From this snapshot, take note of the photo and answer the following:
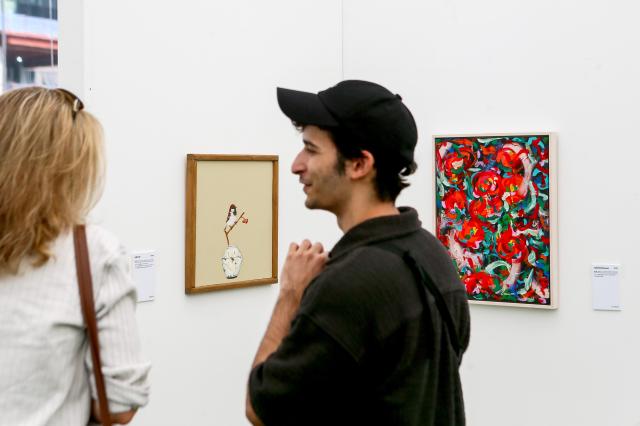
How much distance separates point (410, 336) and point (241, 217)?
2.32 metres

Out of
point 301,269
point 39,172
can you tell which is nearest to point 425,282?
point 301,269

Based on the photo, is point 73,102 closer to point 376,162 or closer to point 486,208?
point 376,162

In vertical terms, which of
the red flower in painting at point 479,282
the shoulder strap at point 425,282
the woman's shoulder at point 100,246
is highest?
the woman's shoulder at point 100,246

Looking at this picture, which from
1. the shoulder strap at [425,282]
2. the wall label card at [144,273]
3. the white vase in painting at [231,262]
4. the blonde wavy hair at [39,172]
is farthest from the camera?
the white vase in painting at [231,262]

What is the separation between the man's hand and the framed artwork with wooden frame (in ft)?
5.92

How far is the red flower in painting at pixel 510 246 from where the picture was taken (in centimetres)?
432

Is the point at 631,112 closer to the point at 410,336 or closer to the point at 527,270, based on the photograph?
the point at 527,270

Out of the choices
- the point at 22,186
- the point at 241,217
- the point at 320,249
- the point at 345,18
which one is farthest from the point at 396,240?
the point at 345,18

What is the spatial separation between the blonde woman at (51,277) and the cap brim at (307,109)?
480 millimetres

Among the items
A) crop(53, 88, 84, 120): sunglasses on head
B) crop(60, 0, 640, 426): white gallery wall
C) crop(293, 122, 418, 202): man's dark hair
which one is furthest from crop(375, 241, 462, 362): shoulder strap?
crop(60, 0, 640, 426): white gallery wall

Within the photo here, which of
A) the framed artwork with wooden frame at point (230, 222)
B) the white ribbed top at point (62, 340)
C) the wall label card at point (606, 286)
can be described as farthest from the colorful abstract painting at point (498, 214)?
the white ribbed top at point (62, 340)

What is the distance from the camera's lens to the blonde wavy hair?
1.76 metres

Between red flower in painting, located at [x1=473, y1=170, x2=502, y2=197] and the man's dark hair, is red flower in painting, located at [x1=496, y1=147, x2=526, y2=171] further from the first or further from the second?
the man's dark hair

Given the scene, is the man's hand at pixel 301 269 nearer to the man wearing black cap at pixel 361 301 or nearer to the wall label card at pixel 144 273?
the man wearing black cap at pixel 361 301
